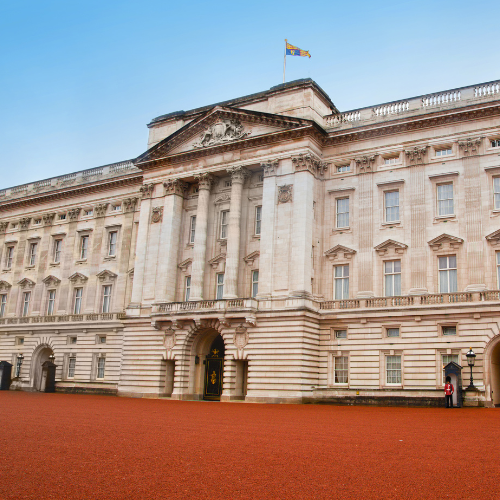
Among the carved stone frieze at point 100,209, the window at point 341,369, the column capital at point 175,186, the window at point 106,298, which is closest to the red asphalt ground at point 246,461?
the window at point 341,369

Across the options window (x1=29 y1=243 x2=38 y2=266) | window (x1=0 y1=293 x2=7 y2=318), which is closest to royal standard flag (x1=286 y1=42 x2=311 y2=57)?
window (x1=29 y1=243 x2=38 y2=266)

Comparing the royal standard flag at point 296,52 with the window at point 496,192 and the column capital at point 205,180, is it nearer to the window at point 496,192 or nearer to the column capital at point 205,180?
the column capital at point 205,180

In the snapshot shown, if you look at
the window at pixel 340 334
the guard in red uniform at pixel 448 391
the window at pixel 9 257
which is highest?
the window at pixel 9 257

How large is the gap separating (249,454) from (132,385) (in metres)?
34.0

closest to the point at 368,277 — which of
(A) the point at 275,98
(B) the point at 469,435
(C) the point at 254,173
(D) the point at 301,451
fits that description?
(C) the point at 254,173

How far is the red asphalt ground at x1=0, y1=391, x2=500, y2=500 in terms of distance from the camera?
9664 mm

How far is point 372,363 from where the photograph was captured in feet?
128

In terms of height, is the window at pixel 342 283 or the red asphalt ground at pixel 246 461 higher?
the window at pixel 342 283

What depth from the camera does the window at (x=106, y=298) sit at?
177 feet

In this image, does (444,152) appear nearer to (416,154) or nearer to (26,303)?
(416,154)

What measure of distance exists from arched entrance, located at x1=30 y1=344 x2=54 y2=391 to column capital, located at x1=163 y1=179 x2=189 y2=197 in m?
20.8

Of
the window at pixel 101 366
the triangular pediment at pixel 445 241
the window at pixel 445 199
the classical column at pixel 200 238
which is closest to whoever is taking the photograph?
the triangular pediment at pixel 445 241

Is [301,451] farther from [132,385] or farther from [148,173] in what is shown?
[148,173]

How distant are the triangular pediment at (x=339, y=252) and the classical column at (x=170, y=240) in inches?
502
